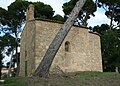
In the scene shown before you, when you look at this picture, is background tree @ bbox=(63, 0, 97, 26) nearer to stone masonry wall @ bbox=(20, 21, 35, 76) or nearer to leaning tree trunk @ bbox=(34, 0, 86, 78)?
stone masonry wall @ bbox=(20, 21, 35, 76)

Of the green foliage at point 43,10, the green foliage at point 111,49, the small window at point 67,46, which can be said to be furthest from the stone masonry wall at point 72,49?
the green foliage at point 43,10

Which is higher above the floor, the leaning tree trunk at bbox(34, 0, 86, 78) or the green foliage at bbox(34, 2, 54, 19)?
the green foliage at bbox(34, 2, 54, 19)

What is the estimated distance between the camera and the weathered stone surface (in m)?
24.2

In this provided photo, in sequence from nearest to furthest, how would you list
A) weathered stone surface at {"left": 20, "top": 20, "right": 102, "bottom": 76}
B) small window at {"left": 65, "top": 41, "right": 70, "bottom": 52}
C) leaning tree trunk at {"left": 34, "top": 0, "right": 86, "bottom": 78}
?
1. leaning tree trunk at {"left": 34, "top": 0, "right": 86, "bottom": 78}
2. weathered stone surface at {"left": 20, "top": 20, "right": 102, "bottom": 76}
3. small window at {"left": 65, "top": 41, "right": 70, "bottom": 52}

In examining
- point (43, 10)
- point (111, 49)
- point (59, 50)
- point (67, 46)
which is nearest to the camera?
point (59, 50)

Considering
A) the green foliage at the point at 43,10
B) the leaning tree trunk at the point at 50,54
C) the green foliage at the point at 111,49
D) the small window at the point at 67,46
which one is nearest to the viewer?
the leaning tree trunk at the point at 50,54

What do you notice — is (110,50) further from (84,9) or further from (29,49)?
(29,49)

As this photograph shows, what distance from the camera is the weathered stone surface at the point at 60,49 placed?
24.2m

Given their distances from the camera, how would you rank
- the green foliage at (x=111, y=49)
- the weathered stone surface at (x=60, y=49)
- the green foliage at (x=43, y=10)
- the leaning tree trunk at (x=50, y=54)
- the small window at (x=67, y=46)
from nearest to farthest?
1. the leaning tree trunk at (x=50, y=54)
2. the weathered stone surface at (x=60, y=49)
3. the small window at (x=67, y=46)
4. the green foliage at (x=111, y=49)
5. the green foliage at (x=43, y=10)

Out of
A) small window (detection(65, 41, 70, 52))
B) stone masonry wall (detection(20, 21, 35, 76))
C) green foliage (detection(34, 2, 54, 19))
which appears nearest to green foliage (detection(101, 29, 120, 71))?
green foliage (detection(34, 2, 54, 19))

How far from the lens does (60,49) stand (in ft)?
82.4

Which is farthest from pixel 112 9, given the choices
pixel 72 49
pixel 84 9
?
pixel 72 49

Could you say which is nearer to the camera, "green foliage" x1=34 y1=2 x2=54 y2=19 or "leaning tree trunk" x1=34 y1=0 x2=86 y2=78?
"leaning tree trunk" x1=34 y1=0 x2=86 y2=78

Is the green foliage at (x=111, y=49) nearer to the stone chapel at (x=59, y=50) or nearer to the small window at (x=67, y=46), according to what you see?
the stone chapel at (x=59, y=50)
